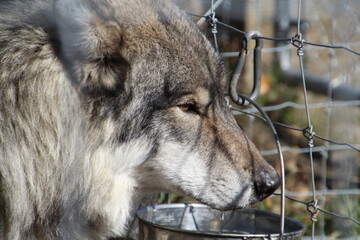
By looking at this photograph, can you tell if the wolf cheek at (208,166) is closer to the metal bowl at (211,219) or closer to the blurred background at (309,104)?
the metal bowl at (211,219)

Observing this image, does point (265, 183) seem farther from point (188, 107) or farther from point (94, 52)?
point (94, 52)

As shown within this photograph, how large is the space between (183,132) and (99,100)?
411 millimetres

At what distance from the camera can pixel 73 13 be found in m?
2.08

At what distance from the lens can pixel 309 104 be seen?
5090 mm

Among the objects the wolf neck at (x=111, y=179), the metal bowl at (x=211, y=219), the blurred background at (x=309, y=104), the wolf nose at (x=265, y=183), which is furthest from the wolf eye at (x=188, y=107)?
the blurred background at (x=309, y=104)

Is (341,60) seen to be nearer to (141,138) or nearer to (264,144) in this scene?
(264,144)

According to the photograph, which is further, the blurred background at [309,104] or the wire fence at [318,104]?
the blurred background at [309,104]

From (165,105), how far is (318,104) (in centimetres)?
203

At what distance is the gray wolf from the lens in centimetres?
220

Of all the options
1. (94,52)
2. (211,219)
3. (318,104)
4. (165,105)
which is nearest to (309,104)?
(318,104)

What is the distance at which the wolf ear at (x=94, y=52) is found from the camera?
2.11 m

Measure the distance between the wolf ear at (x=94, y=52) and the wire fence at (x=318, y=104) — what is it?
2.31ft

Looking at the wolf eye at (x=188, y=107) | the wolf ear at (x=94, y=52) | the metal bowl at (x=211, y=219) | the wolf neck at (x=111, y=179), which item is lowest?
the metal bowl at (x=211, y=219)

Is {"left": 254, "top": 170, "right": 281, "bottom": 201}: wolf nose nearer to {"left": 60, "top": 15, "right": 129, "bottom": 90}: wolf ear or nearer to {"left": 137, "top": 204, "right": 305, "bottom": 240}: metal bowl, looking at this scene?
{"left": 137, "top": 204, "right": 305, "bottom": 240}: metal bowl
